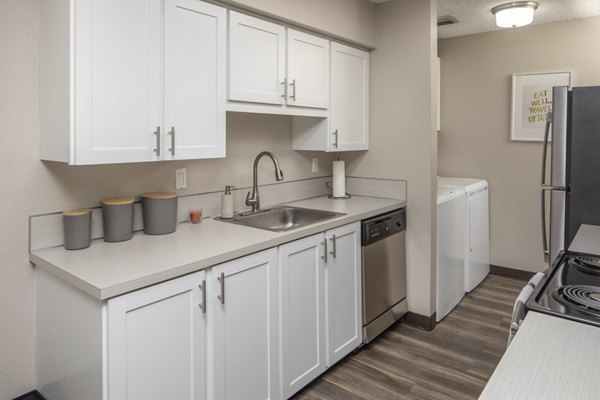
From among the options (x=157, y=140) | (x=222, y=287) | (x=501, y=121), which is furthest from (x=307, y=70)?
(x=501, y=121)

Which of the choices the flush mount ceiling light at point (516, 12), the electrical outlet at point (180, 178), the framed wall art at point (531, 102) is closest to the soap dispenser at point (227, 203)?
the electrical outlet at point (180, 178)

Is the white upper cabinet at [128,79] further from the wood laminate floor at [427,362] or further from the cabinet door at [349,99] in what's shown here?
the wood laminate floor at [427,362]

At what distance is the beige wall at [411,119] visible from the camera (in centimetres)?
292

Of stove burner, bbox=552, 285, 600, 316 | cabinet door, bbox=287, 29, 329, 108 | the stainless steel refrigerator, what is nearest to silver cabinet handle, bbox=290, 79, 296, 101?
cabinet door, bbox=287, 29, 329, 108

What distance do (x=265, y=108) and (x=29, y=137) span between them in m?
1.13

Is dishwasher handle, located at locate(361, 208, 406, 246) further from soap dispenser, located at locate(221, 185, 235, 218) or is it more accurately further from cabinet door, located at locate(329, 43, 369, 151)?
soap dispenser, located at locate(221, 185, 235, 218)

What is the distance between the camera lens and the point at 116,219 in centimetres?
191

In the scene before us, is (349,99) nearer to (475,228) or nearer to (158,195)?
(158,195)

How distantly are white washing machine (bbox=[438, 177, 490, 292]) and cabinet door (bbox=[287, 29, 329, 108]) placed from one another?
152 cm

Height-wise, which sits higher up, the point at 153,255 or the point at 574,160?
the point at 574,160

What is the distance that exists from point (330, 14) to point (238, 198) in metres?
1.27

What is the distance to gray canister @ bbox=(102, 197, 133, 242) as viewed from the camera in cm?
190

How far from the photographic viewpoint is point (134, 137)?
5.85 ft

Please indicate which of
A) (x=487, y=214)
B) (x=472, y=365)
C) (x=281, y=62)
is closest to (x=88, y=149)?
(x=281, y=62)
